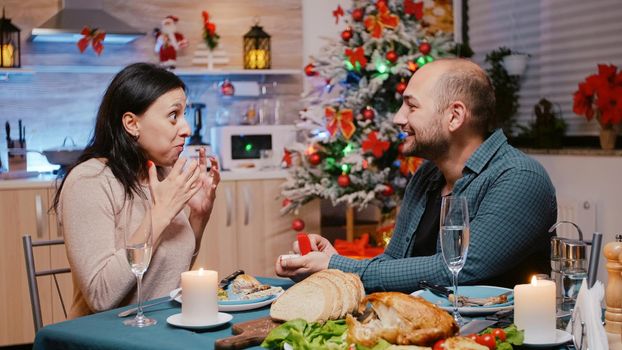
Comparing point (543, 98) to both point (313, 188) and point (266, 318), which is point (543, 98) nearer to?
point (313, 188)

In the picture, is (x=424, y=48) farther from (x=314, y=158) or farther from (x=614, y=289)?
(x=614, y=289)

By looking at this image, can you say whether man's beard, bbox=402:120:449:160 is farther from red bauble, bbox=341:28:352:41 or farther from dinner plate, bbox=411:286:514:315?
red bauble, bbox=341:28:352:41

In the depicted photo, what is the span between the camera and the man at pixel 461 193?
2.21 metres

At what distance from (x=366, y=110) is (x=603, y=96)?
123cm

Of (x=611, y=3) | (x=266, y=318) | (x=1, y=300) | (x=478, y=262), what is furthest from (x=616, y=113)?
(x=1, y=300)

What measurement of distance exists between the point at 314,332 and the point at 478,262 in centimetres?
71

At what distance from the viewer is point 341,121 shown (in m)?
4.77

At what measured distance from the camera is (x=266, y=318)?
1816 millimetres

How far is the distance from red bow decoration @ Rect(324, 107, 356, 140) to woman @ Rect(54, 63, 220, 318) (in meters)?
2.11

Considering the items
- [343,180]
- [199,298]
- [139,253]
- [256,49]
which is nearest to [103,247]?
[139,253]

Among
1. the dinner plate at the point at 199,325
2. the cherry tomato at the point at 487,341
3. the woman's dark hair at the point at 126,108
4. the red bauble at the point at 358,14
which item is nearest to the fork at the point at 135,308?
the dinner plate at the point at 199,325

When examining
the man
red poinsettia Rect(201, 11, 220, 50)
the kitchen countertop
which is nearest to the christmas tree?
the kitchen countertop

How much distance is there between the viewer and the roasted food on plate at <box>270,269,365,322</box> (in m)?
1.73

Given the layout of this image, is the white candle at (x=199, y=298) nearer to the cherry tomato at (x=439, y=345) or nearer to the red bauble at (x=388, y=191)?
the cherry tomato at (x=439, y=345)
